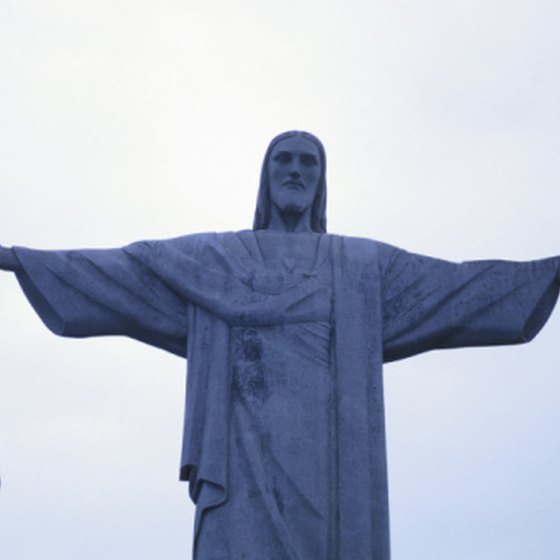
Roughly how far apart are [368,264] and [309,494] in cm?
259

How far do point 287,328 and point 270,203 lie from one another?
66.0 inches

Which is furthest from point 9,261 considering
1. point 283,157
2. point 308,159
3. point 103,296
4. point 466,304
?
point 466,304

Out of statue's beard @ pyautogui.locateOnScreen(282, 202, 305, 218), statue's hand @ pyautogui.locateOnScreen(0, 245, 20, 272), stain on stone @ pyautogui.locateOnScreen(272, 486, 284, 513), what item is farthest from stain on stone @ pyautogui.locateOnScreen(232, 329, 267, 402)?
statue's hand @ pyautogui.locateOnScreen(0, 245, 20, 272)

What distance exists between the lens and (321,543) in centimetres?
1423

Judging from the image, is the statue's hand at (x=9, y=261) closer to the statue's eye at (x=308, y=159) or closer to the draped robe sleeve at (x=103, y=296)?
the draped robe sleeve at (x=103, y=296)

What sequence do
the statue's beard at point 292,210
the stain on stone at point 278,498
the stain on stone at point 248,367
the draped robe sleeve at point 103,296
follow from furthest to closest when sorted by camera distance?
the statue's beard at point 292,210, the draped robe sleeve at point 103,296, the stain on stone at point 248,367, the stain on stone at point 278,498

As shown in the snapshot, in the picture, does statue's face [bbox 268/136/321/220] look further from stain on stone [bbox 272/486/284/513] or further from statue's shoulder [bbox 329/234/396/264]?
stain on stone [bbox 272/486/284/513]

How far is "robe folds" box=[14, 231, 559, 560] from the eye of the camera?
14.4 metres

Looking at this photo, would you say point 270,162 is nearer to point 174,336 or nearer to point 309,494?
point 174,336

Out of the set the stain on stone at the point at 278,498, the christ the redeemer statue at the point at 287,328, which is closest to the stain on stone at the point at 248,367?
the christ the redeemer statue at the point at 287,328

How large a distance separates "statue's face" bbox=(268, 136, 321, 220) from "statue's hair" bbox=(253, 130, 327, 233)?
56mm

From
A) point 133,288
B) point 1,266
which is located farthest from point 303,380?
point 1,266

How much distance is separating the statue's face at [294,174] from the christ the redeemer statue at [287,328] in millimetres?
14

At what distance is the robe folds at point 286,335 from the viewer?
14.4 m
